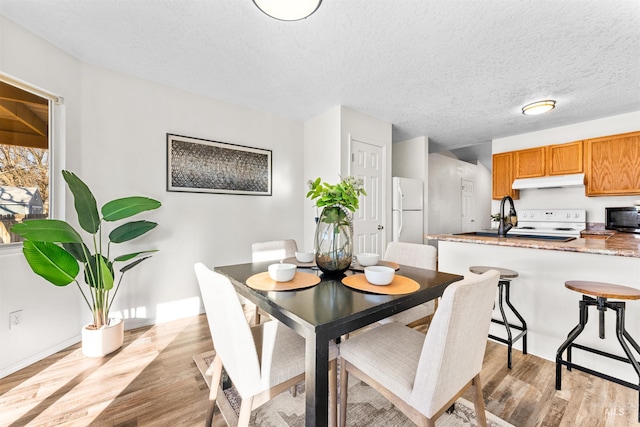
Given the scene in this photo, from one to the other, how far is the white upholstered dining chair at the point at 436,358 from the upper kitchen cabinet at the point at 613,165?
402cm

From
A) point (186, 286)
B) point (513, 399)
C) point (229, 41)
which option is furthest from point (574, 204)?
point (186, 286)

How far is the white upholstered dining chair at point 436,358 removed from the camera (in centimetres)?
90

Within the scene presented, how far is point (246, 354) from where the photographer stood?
3.34 ft

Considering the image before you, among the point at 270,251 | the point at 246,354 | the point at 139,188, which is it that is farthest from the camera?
the point at 139,188

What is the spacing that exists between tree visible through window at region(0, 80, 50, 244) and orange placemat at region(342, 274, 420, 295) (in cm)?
249

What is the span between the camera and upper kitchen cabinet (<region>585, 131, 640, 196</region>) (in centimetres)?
333

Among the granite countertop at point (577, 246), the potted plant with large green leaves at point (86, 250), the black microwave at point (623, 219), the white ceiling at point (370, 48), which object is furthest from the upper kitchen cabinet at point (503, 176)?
the potted plant with large green leaves at point (86, 250)

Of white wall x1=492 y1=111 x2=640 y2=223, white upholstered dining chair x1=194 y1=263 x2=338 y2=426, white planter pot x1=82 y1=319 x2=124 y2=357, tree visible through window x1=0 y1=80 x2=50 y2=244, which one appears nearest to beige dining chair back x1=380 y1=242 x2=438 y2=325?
white upholstered dining chair x1=194 y1=263 x2=338 y2=426

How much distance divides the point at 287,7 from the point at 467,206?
6.12m

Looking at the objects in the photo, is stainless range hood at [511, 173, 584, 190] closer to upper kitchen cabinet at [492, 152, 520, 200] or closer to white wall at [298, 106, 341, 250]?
upper kitchen cabinet at [492, 152, 520, 200]

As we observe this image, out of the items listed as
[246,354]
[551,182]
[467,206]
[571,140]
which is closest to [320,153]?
[246,354]

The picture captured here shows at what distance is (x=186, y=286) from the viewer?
9.36ft

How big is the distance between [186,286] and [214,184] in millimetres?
1175

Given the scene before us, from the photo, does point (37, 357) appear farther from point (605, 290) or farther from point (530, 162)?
point (530, 162)
